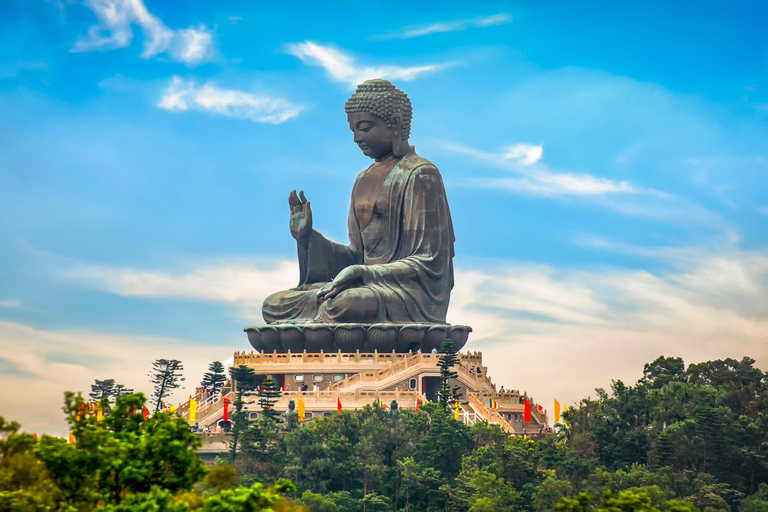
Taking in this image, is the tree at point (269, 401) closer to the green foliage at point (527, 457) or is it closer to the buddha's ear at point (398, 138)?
the green foliage at point (527, 457)

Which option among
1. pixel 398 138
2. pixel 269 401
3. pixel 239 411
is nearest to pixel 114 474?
pixel 239 411

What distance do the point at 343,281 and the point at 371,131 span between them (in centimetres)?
469

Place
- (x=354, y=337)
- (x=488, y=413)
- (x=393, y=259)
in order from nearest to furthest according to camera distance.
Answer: (x=488, y=413) < (x=354, y=337) < (x=393, y=259)

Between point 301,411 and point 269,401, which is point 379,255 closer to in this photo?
point 301,411

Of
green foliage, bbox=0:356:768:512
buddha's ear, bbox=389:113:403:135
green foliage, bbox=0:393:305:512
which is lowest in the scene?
green foliage, bbox=0:393:305:512

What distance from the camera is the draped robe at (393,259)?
33781mm

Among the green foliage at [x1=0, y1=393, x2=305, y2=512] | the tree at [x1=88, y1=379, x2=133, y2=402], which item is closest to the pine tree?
the tree at [x1=88, y1=379, x2=133, y2=402]

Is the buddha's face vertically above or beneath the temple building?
above

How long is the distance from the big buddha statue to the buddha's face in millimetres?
28

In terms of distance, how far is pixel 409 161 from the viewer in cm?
3588

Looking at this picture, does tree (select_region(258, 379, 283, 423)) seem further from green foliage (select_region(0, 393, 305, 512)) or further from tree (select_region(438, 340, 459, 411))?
green foliage (select_region(0, 393, 305, 512))

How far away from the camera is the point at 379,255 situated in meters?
35.9

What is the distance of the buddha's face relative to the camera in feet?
116

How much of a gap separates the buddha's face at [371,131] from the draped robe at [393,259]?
2.45ft
